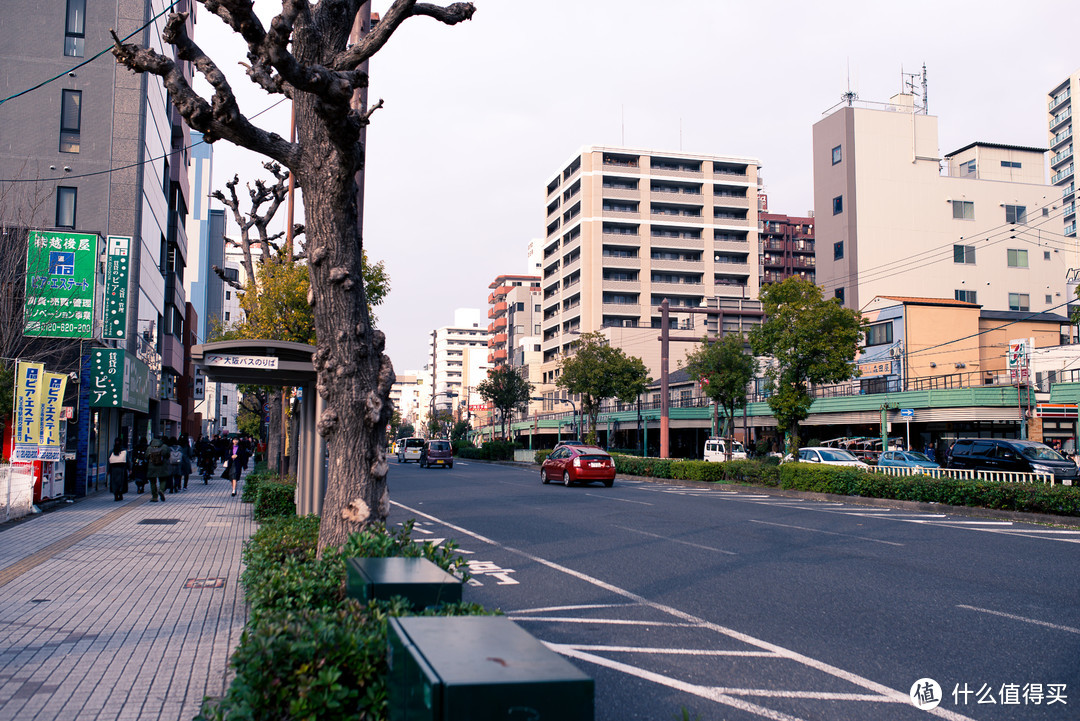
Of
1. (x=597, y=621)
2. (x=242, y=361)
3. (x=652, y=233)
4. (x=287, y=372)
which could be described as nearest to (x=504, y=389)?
(x=652, y=233)

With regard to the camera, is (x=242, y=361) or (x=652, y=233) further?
(x=652, y=233)

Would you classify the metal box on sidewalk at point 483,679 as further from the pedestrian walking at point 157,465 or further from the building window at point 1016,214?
the building window at point 1016,214

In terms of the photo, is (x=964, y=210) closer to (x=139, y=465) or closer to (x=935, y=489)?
(x=935, y=489)

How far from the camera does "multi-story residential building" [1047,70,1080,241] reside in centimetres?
7669

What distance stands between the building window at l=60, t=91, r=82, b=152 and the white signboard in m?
23.4

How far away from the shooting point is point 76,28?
29.1 meters

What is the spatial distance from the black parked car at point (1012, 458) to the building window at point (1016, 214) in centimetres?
4770

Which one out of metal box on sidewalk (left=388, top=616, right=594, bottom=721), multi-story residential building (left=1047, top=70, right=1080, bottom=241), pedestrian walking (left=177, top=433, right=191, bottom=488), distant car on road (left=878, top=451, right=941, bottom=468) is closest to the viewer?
metal box on sidewalk (left=388, top=616, right=594, bottom=721)

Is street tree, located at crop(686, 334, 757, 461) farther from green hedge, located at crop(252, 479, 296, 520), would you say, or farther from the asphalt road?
green hedge, located at crop(252, 479, 296, 520)

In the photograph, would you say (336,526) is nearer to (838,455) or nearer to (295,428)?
(295,428)

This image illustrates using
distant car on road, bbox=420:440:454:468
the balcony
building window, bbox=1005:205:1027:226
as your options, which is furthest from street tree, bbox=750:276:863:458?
the balcony

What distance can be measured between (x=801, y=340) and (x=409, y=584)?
86.1 ft

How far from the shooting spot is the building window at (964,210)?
66625mm

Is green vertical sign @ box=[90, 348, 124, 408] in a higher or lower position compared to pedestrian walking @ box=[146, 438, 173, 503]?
higher
